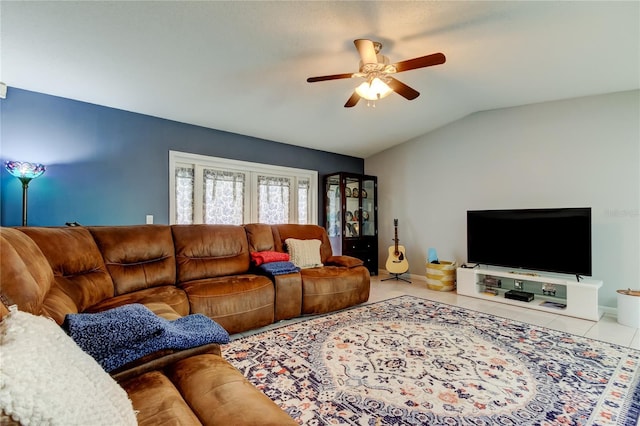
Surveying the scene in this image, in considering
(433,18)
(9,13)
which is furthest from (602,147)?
(9,13)

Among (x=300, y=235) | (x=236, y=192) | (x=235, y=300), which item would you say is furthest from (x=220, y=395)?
(x=236, y=192)

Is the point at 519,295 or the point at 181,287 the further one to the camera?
the point at 519,295

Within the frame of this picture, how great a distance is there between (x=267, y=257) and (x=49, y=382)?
272 centimetres

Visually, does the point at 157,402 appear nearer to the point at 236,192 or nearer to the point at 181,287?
the point at 181,287

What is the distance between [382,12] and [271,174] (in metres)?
3.01

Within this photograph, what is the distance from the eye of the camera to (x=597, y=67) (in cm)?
281

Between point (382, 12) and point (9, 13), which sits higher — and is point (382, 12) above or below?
above

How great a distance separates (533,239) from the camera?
12.1 feet

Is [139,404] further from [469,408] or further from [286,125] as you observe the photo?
[286,125]

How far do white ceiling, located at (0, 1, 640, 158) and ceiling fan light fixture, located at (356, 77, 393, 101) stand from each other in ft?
1.08

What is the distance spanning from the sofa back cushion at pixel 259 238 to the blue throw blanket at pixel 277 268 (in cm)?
34

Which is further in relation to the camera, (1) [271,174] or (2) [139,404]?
(1) [271,174]

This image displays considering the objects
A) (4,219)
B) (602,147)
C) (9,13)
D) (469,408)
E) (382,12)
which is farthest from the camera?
(602,147)

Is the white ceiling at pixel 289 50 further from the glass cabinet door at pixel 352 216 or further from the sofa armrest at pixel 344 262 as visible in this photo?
the sofa armrest at pixel 344 262
